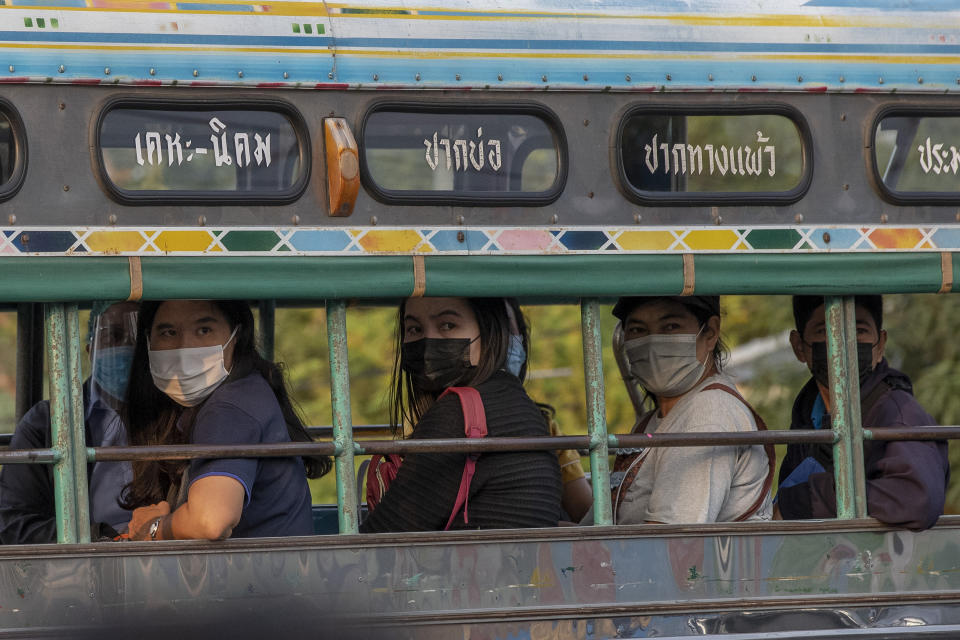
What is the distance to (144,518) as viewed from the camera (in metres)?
3.45

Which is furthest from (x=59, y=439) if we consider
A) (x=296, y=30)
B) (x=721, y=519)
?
(x=721, y=519)

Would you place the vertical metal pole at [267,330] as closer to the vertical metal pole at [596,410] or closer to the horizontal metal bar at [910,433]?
the vertical metal pole at [596,410]

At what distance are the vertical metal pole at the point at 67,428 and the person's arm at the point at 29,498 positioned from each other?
0.52 metres

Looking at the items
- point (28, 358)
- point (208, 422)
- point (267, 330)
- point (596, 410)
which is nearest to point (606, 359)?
point (267, 330)

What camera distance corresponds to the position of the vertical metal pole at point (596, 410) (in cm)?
358

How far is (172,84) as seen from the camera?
333 centimetres

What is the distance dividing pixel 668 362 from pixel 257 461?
1.30m

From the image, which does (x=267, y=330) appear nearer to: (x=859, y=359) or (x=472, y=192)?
(x=472, y=192)

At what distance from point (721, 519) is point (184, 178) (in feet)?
6.01

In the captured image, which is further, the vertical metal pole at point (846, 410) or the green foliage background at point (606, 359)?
the green foliage background at point (606, 359)

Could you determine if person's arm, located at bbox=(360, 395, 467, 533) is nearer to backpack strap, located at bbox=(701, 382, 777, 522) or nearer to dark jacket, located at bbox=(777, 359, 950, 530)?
backpack strap, located at bbox=(701, 382, 777, 522)

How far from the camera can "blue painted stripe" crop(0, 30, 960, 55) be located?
10.8 feet

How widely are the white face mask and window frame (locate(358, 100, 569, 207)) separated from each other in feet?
1.90

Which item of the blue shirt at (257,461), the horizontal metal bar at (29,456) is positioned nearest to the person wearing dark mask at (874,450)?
the blue shirt at (257,461)
